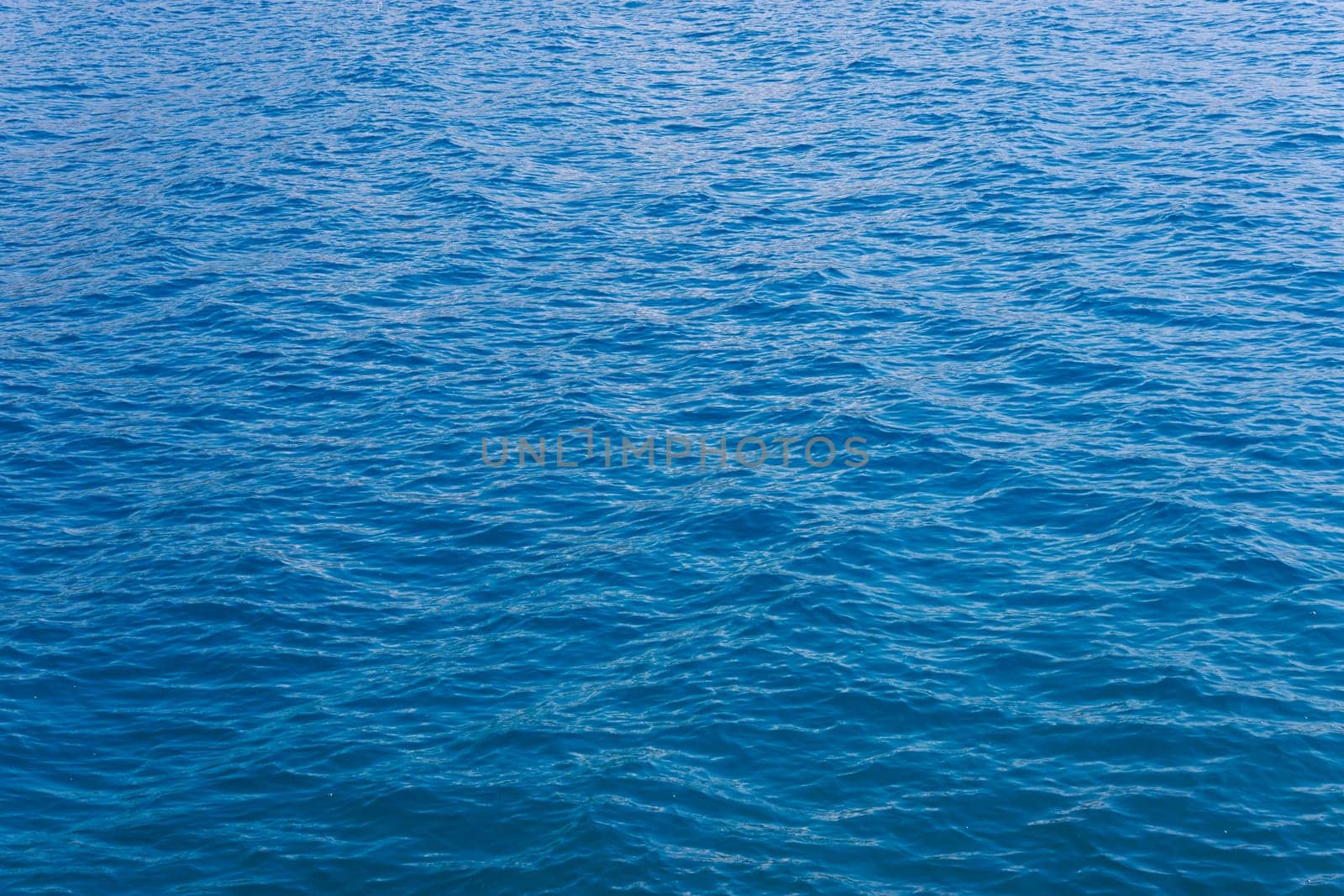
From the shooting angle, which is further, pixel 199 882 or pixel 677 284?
pixel 677 284

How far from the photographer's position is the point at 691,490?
32.2 m

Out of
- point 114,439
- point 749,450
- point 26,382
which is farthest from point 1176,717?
point 26,382

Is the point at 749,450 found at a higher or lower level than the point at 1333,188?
lower

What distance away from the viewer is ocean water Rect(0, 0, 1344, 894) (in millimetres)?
22250

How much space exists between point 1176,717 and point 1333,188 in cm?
2913

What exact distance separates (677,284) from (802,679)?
2017cm

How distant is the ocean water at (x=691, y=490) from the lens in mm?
22250

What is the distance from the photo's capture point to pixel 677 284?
43031 mm

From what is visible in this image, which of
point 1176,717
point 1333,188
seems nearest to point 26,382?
point 1176,717

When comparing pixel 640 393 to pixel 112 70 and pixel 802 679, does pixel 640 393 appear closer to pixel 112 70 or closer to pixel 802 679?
pixel 802 679

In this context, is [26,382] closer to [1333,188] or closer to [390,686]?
[390,686]

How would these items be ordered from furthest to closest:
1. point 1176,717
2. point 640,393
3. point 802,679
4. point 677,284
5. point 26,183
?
point 26,183
point 677,284
point 640,393
point 802,679
point 1176,717

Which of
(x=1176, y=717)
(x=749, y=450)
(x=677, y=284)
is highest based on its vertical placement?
(x=677, y=284)

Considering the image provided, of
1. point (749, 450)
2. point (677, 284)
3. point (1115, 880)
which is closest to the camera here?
point (1115, 880)
